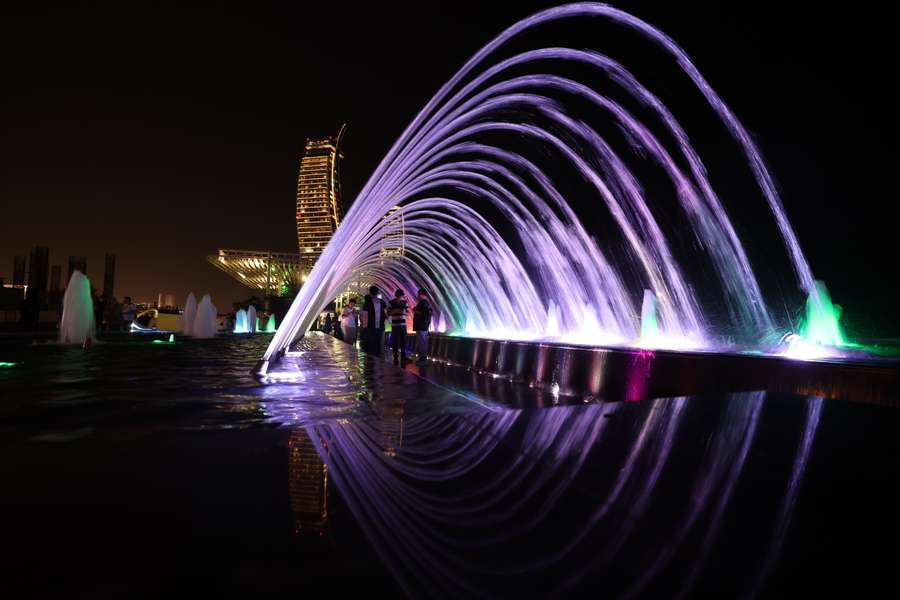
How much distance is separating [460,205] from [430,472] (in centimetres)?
2489

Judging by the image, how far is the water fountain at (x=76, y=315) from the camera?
17344 mm

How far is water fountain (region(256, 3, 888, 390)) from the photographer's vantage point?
1381cm

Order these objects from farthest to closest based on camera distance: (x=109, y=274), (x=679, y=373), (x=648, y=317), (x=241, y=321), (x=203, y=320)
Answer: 1. (x=109, y=274)
2. (x=241, y=321)
3. (x=203, y=320)
4. (x=648, y=317)
5. (x=679, y=373)

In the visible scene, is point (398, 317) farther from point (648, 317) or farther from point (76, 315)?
point (76, 315)

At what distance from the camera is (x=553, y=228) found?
32.1m

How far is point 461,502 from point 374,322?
11992 mm

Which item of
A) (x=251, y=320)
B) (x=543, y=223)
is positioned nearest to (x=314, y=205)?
(x=251, y=320)

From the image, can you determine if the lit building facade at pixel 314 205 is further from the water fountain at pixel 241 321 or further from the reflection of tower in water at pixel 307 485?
the reflection of tower in water at pixel 307 485

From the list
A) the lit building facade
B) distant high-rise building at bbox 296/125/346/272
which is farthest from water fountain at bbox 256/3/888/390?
distant high-rise building at bbox 296/125/346/272

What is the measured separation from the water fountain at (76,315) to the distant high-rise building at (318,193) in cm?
12512

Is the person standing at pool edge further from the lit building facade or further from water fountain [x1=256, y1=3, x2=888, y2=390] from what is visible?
the lit building facade

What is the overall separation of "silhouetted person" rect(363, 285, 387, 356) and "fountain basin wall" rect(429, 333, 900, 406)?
11.1 feet

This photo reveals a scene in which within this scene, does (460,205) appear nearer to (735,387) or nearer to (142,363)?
(142,363)

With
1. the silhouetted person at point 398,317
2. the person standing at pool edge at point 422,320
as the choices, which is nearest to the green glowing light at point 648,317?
the person standing at pool edge at point 422,320
